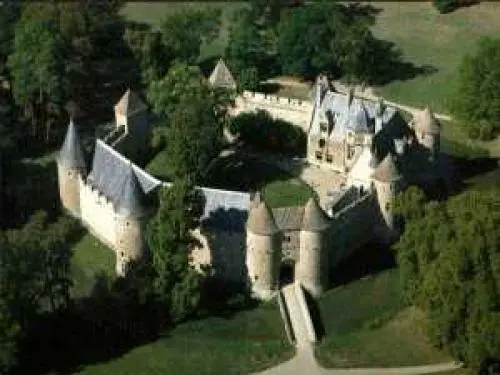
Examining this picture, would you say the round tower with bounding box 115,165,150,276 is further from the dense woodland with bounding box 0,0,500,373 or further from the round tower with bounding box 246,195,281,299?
the round tower with bounding box 246,195,281,299

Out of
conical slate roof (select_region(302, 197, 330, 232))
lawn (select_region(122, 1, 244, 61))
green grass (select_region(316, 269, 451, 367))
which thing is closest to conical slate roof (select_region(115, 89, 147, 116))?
conical slate roof (select_region(302, 197, 330, 232))

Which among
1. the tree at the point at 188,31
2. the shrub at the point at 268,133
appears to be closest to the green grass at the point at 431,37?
the shrub at the point at 268,133

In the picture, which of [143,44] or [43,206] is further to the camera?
[143,44]

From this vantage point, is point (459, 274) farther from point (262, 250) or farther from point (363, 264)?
point (262, 250)

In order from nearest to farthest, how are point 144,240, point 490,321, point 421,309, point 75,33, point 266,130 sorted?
point 490,321, point 421,309, point 144,240, point 266,130, point 75,33

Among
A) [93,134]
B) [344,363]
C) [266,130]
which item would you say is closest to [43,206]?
[93,134]

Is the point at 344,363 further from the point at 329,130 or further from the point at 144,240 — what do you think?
the point at 329,130

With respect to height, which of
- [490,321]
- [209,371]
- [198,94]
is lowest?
[209,371]
